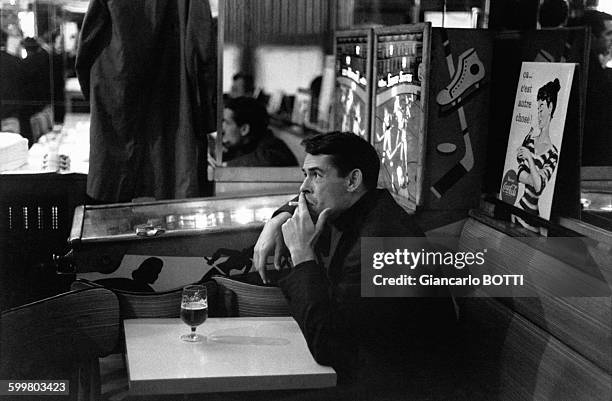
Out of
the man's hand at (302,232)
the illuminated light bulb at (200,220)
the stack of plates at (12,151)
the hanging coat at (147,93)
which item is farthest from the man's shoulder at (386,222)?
the stack of plates at (12,151)

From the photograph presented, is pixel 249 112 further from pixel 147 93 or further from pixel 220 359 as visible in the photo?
pixel 220 359

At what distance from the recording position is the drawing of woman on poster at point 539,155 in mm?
1822

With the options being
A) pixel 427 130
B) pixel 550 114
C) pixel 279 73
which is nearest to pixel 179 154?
pixel 279 73

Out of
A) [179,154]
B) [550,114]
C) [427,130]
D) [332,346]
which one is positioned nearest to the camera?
[332,346]

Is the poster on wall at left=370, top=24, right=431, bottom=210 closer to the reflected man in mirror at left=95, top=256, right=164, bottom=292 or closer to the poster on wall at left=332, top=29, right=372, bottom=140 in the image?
the poster on wall at left=332, top=29, right=372, bottom=140

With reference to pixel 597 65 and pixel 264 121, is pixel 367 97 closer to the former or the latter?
pixel 264 121

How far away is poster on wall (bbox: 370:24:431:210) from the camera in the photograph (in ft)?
7.00

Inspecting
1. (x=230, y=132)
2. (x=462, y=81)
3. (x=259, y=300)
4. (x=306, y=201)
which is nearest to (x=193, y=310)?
(x=259, y=300)

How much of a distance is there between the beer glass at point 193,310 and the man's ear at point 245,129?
100 centimetres

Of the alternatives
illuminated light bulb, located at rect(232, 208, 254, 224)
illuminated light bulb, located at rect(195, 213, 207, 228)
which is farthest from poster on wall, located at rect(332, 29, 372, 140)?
illuminated light bulb, located at rect(195, 213, 207, 228)

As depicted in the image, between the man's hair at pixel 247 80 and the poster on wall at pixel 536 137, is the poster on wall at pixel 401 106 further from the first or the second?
the man's hair at pixel 247 80

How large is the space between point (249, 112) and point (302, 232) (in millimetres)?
819

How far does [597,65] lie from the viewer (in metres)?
1.98

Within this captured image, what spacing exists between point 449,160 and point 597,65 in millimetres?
428
